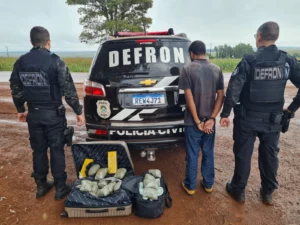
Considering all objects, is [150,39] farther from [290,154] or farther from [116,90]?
[290,154]

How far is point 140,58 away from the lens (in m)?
3.27

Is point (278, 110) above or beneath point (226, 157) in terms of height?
above

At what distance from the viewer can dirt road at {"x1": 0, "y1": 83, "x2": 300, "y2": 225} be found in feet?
8.77

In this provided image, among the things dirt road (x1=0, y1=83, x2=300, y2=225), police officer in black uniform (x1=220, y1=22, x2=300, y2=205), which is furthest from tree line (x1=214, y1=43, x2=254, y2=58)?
police officer in black uniform (x1=220, y1=22, x2=300, y2=205)

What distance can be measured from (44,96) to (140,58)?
1298 mm

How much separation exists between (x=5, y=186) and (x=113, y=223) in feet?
5.85

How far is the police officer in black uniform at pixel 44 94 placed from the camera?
109 inches

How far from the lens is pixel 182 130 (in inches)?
129

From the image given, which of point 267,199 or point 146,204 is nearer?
point 146,204

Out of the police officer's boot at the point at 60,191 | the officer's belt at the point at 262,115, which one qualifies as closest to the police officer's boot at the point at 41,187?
the police officer's boot at the point at 60,191

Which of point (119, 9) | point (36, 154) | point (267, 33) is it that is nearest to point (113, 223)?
point (36, 154)

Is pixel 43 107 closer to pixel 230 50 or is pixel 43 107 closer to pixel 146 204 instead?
pixel 146 204

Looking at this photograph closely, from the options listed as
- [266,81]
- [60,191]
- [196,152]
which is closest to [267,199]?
[196,152]

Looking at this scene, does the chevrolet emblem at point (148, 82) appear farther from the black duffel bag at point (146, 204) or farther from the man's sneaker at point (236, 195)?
the man's sneaker at point (236, 195)
